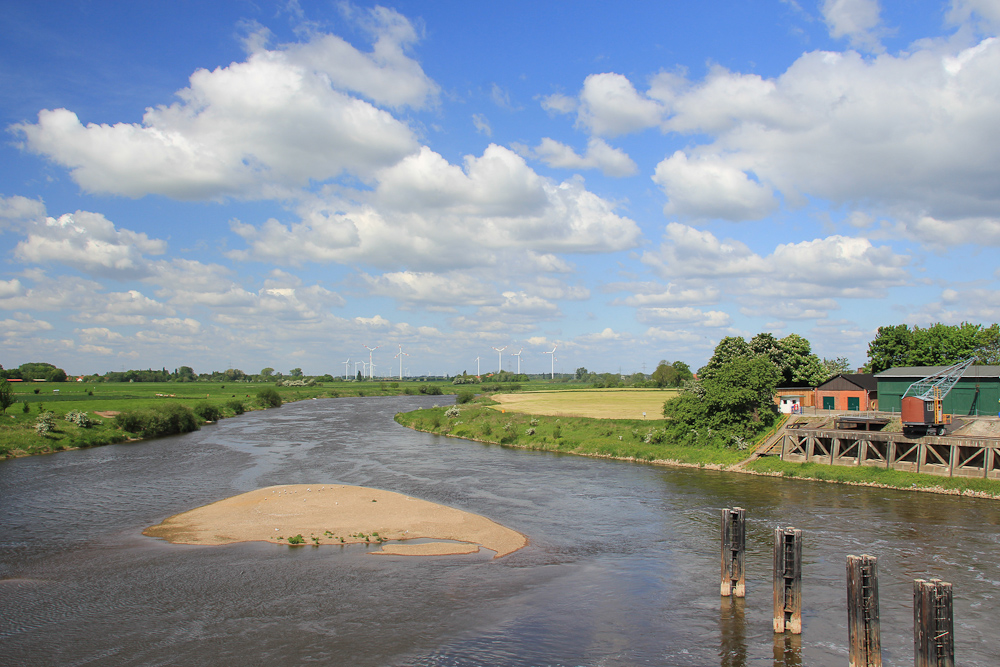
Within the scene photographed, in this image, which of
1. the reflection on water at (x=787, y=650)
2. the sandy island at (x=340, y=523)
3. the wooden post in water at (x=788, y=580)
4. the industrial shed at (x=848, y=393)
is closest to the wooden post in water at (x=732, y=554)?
the wooden post in water at (x=788, y=580)

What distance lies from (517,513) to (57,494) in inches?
1163

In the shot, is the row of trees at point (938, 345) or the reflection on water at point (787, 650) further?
the row of trees at point (938, 345)

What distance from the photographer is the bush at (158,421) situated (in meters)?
70.1

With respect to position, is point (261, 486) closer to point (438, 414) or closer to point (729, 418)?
point (729, 418)

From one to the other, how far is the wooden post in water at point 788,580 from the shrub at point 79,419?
72.0 meters

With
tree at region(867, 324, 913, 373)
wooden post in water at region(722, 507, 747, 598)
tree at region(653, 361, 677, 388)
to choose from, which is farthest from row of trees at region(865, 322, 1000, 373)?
tree at region(653, 361, 677, 388)

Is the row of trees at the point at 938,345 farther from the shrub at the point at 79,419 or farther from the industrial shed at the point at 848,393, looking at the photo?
the shrub at the point at 79,419

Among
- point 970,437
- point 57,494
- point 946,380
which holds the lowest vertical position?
point 57,494

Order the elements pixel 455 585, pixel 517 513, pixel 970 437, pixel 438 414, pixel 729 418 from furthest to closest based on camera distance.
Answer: pixel 438 414, pixel 729 418, pixel 970 437, pixel 517 513, pixel 455 585

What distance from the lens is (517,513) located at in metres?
33.4

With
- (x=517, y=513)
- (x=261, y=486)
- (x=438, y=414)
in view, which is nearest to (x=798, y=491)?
(x=517, y=513)

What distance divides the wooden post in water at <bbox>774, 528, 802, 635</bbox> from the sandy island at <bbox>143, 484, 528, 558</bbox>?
1180 cm

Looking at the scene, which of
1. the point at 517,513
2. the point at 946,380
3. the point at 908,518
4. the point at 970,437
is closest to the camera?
the point at 908,518

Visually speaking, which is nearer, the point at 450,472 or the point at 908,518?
the point at 908,518
